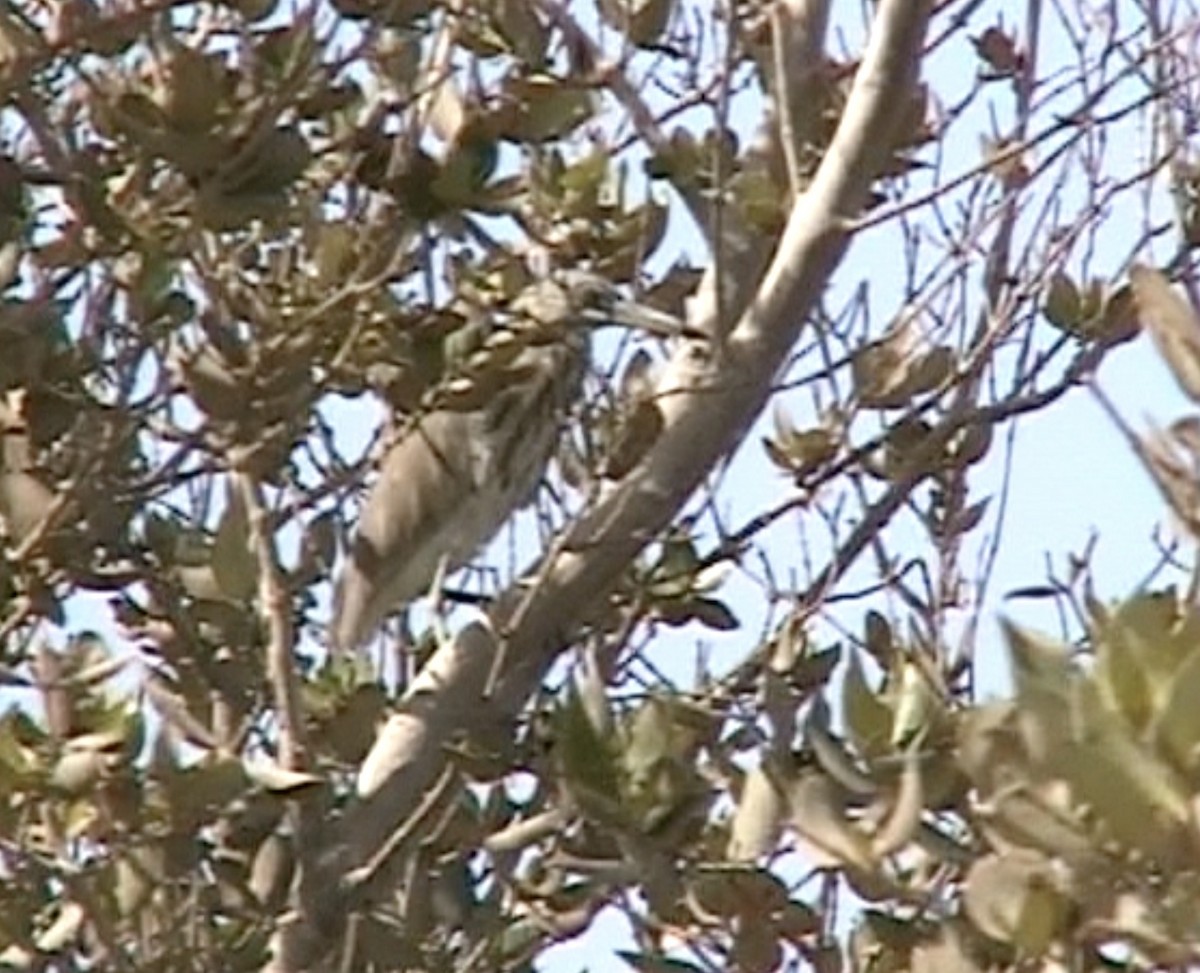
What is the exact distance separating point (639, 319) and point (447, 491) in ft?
5.94

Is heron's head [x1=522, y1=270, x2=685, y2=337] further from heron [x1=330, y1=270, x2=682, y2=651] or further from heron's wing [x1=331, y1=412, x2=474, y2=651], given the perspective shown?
heron's wing [x1=331, y1=412, x2=474, y2=651]

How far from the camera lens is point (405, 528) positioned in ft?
14.5

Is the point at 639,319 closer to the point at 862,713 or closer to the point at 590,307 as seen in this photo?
the point at 590,307

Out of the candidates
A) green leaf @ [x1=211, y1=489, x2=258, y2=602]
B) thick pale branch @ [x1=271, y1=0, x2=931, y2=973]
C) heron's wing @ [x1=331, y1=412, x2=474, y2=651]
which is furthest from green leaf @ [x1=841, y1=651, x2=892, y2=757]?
heron's wing @ [x1=331, y1=412, x2=474, y2=651]

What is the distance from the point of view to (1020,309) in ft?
9.88

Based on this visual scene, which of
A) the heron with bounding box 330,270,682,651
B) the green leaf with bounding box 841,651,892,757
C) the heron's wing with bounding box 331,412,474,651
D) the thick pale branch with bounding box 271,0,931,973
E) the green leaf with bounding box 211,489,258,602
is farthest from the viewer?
the heron's wing with bounding box 331,412,474,651

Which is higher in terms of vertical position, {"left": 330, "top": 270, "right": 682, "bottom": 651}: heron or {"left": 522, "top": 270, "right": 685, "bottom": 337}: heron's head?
{"left": 330, "top": 270, "right": 682, "bottom": 651}: heron

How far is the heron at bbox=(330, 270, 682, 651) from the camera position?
12.0 feet

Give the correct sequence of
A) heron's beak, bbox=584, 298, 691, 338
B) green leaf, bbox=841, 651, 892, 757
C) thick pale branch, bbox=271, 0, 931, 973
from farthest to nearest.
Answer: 1. heron's beak, bbox=584, 298, 691, 338
2. thick pale branch, bbox=271, 0, 931, 973
3. green leaf, bbox=841, 651, 892, 757

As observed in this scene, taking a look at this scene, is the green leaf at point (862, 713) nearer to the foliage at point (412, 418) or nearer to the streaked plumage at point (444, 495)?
the foliage at point (412, 418)

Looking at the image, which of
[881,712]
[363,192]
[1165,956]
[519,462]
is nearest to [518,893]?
[363,192]

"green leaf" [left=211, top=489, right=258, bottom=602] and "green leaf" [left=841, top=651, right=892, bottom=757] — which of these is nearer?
"green leaf" [left=841, top=651, right=892, bottom=757]

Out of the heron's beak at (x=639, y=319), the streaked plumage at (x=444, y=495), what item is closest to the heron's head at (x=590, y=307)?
the heron's beak at (x=639, y=319)

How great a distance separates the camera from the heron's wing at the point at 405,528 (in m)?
3.79
